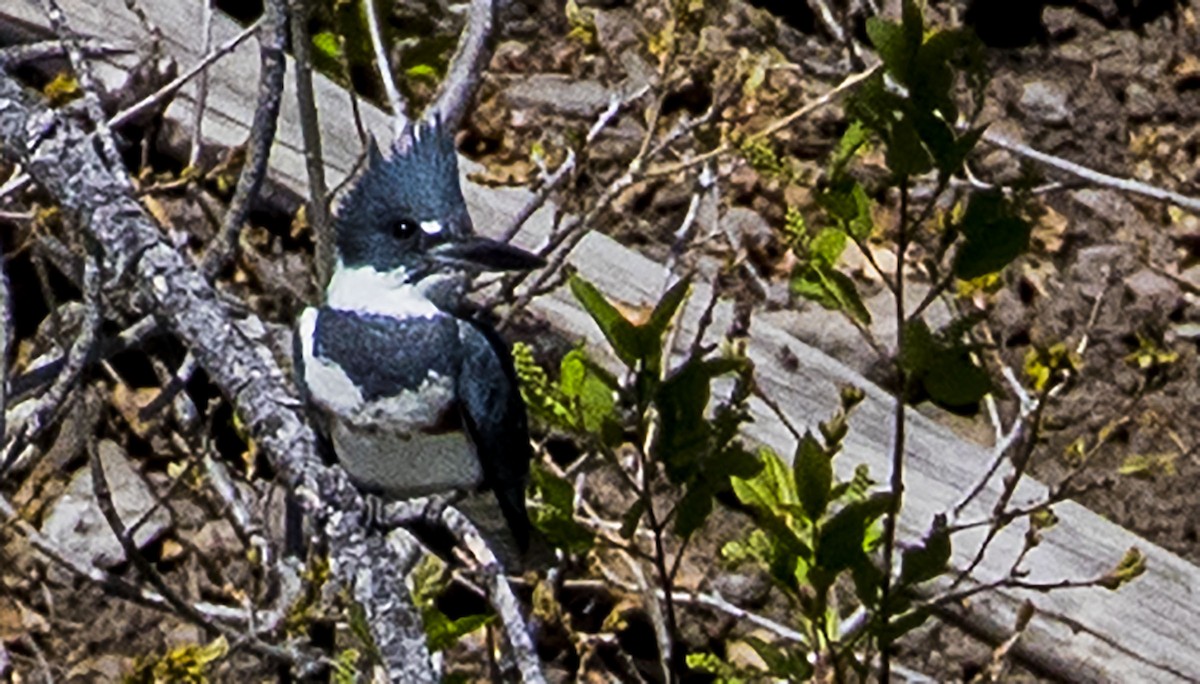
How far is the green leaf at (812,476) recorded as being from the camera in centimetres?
215

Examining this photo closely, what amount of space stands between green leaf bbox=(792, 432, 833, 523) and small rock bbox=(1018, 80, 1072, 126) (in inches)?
95.5

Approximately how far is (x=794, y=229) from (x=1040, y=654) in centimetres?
138

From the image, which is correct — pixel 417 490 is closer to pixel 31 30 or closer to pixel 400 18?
pixel 31 30

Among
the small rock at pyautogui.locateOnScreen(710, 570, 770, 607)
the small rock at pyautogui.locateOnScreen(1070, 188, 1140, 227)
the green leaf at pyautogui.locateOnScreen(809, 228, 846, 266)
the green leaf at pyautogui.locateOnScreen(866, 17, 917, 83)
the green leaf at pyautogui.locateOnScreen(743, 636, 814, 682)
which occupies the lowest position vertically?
the small rock at pyautogui.locateOnScreen(710, 570, 770, 607)

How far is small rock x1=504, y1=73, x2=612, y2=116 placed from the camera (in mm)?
4312

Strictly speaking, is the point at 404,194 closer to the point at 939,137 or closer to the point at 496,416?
the point at 496,416

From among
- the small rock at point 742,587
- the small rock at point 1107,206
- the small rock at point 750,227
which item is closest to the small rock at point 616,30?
the small rock at point 750,227

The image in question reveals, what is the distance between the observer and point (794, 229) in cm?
230

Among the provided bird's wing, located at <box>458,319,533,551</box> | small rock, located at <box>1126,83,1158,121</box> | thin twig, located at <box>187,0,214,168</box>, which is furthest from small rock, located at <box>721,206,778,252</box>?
bird's wing, located at <box>458,319,533,551</box>

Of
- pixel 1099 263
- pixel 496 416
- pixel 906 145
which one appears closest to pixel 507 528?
pixel 496 416

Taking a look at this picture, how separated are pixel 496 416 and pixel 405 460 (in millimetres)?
132

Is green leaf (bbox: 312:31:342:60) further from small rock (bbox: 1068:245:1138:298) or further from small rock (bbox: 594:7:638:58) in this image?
small rock (bbox: 1068:245:1138:298)

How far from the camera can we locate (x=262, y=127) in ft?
9.00

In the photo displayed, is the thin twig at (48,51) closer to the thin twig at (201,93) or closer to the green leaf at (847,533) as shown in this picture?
the thin twig at (201,93)
